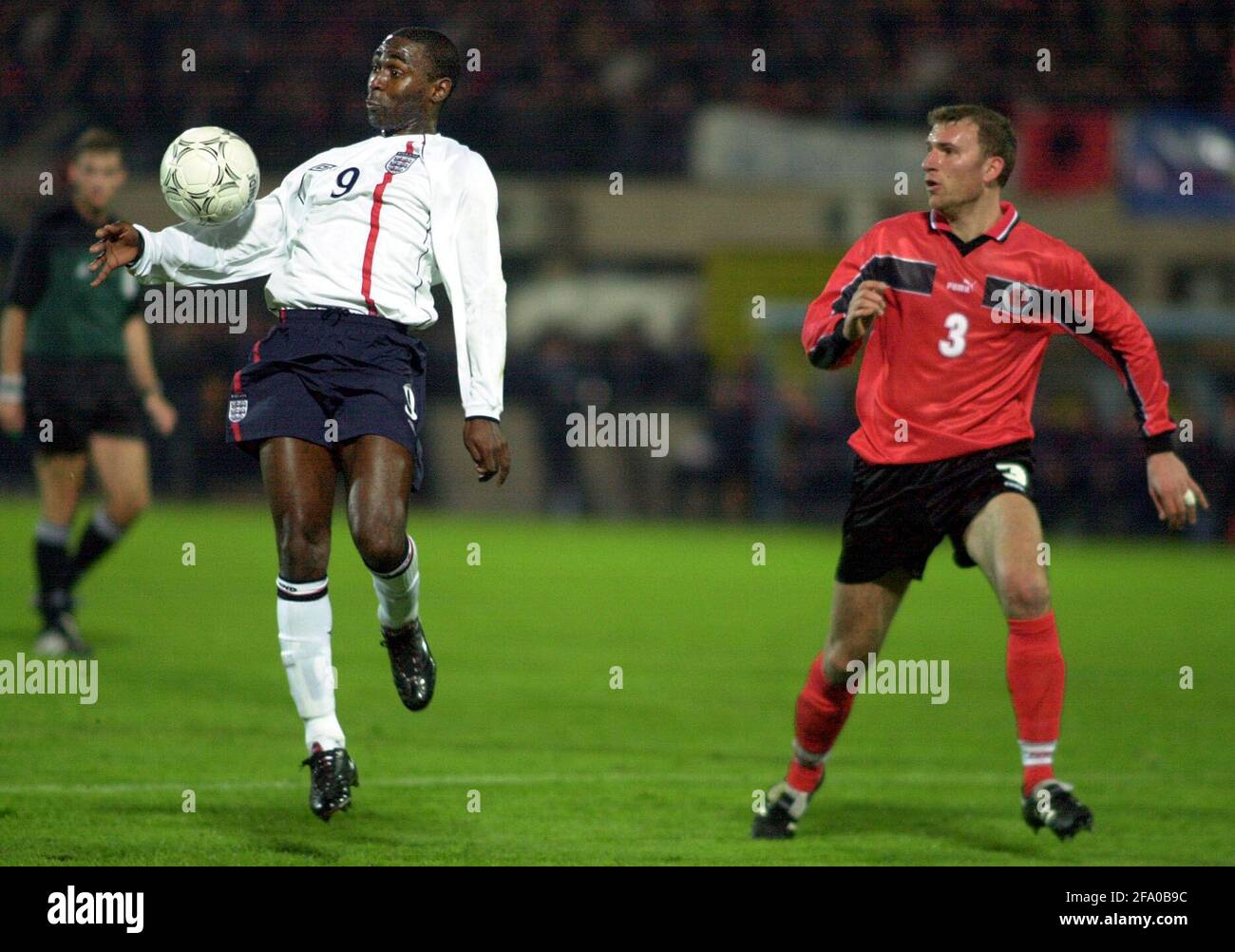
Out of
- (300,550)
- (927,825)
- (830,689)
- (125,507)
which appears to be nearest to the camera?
(300,550)

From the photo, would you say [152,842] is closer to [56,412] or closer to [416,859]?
[416,859]

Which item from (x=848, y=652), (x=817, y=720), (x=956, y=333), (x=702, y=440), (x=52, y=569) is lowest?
(x=817, y=720)

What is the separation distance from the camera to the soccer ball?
5.47 m

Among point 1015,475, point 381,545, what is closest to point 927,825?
point 1015,475

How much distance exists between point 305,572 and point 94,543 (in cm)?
→ 476

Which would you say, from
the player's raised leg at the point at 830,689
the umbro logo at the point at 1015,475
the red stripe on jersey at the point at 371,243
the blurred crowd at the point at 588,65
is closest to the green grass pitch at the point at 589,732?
the player's raised leg at the point at 830,689

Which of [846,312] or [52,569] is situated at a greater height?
[846,312]

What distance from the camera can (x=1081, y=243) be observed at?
26422 mm

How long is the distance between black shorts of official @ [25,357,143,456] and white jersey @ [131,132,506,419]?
12.5 feet

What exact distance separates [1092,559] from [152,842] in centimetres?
1456

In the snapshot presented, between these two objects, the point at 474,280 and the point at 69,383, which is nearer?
the point at 474,280

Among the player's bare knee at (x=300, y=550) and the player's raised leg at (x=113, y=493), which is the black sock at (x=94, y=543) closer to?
the player's raised leg at (x=113, y=493)

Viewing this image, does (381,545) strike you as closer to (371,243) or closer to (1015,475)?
(371,243)

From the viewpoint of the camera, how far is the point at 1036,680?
5391 mm
